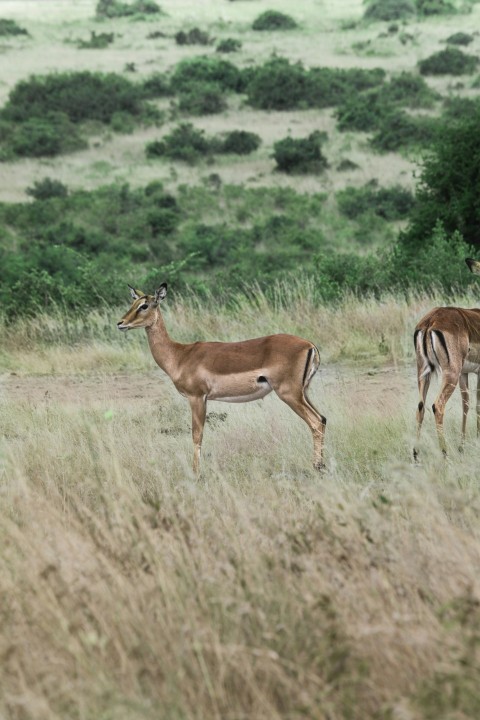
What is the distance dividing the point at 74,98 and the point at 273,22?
1040 inches

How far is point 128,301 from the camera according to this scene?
15188mm

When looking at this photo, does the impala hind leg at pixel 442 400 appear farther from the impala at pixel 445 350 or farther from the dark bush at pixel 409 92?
the dark bush at pixel 409 92

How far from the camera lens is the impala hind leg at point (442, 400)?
7.05 m

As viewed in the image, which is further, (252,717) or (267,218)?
(267,218)

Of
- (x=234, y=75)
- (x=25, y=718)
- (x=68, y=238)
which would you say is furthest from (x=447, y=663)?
(x=234, y=75)

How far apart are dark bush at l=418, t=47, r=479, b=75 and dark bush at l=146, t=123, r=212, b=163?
14078 millimetres

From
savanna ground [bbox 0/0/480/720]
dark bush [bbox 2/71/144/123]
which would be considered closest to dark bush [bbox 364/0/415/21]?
dark bush [bbox 2/71/144/123]

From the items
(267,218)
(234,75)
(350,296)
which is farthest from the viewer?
(234,75)

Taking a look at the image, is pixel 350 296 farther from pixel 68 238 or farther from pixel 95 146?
pixel 95 146

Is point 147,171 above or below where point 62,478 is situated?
below

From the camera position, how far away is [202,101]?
3900 centimetres

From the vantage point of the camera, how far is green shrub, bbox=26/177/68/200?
92.5 ft

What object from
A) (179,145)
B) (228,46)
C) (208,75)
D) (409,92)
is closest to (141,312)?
(179,145)

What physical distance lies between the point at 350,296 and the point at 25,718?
1139 centimetres
